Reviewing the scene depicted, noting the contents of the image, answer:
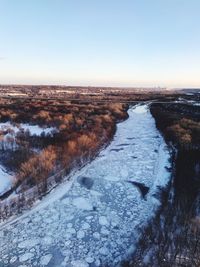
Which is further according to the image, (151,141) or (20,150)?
(151,141)

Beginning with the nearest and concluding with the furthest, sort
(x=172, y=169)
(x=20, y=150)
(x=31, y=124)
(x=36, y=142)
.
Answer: (x=172, y=169), (x=20, y=150), (x=36, y=142), (x=31, y=124)

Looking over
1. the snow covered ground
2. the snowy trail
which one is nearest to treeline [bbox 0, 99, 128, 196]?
the snow covered ground

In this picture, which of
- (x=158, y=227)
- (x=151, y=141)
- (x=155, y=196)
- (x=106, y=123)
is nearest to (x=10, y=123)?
(x=106, y=123)

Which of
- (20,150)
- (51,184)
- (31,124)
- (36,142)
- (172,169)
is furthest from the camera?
(31,124)

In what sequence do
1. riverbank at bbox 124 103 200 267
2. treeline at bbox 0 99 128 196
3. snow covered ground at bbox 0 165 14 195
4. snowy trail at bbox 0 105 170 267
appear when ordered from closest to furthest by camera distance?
riverbank at bbox 124 103 200 267
snowy trail at bbox 0 105 170 267
snow covered ground at bbox 0 165 14 195
treeline at bbox 0 99 128 196

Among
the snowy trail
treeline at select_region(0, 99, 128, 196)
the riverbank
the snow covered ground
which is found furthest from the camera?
treeline at select_region(0, 99, 128, 196)

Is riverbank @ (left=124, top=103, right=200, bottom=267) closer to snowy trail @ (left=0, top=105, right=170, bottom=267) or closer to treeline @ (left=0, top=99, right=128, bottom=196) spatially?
snowy trail @ (left=0, top=105, right=170, bottom=267)

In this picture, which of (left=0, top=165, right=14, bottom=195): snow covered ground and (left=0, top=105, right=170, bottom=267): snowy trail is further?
(left=0, top=165, right=14, bottom=195): snow covered ground

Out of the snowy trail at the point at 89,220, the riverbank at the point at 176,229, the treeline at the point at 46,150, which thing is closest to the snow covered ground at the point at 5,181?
the treeline at the point at 46,150

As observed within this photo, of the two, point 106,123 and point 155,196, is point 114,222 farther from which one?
point 106,123
